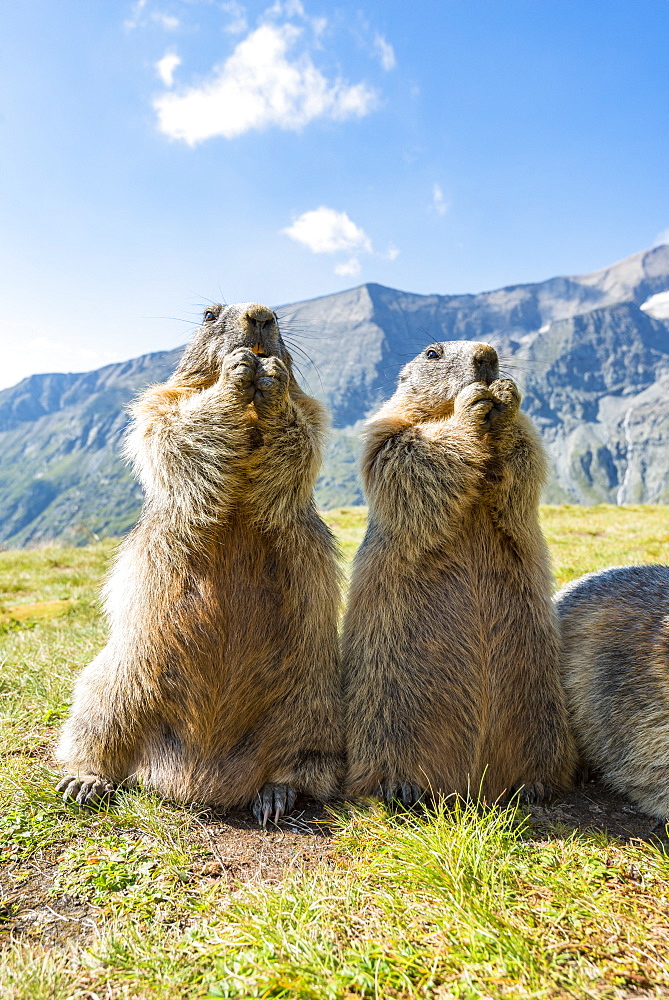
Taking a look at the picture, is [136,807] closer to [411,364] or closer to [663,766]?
[663,766]

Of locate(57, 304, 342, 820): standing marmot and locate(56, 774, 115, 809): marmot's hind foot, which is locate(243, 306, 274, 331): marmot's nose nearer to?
locate(57, 304, 342, 820): standing marmot

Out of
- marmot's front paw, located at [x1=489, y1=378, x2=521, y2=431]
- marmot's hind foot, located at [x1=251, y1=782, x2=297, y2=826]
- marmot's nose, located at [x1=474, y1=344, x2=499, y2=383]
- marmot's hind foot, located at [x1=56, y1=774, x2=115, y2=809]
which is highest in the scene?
marmot's nose, located at [x1=474, y1=344, x2=499, y2=383]

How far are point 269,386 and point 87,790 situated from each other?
110 inches

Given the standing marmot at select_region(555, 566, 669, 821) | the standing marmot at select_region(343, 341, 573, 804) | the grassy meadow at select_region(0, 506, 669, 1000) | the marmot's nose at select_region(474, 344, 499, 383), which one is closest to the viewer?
the grassy meadow at select_region(0, 506, 669, 1000)

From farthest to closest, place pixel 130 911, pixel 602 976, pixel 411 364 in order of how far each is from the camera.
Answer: pixel 411 364 < pixel 130 911 < pixel 602 976

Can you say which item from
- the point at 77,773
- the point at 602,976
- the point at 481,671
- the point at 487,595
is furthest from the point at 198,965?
the point at 487,595

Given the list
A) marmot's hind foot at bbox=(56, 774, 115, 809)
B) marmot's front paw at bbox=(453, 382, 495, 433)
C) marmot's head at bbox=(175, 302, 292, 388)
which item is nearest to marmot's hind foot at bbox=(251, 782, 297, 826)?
marmot's hind foot at bbox=(56, 774, 115, 809)

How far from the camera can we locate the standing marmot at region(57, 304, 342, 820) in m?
3.93

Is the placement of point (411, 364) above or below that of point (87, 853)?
above

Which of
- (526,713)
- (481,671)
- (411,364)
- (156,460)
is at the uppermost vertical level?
(411,364)

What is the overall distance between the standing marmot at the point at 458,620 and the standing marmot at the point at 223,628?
38 cm

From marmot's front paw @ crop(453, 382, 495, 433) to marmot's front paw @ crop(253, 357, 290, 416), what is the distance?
3.99ft

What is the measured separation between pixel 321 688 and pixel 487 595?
4.16 ft

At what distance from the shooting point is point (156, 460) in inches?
158
